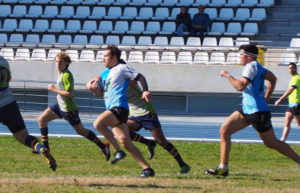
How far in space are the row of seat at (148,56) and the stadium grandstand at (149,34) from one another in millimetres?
36

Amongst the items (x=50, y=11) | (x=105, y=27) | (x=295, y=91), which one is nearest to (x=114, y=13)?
(x=105, y=27)

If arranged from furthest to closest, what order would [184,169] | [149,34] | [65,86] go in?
[149,34] < [65,86] < [184,169]

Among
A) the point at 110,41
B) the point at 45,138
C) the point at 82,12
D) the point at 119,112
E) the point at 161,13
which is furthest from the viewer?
the point at 82,12

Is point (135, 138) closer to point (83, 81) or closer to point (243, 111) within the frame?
point (243, 111)

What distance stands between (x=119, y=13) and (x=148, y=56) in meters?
3.80

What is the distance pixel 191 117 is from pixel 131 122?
14653 millimetres

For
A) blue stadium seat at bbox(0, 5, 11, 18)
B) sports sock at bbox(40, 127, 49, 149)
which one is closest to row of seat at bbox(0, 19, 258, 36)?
blue stadium seat at bbox(0, 5, 11, 18)

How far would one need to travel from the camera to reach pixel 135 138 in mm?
11312

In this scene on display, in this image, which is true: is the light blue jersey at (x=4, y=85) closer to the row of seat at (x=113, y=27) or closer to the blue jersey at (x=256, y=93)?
the blue jersey at (x=256, y=93)

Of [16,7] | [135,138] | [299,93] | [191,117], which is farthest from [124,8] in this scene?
[135,138]

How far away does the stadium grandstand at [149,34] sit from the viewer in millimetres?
26141

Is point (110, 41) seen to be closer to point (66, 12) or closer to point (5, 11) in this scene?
point (66, 12)

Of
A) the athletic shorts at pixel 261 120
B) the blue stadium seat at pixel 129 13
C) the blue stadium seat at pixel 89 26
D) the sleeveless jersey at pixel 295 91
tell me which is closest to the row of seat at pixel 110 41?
the blue stadium seat at pixel 89 26

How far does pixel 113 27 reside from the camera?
96.3 ft
